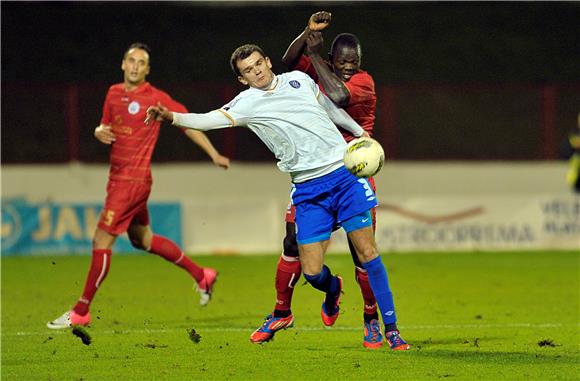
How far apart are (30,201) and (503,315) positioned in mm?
9775

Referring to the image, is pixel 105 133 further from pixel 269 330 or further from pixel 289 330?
pixel 269 330

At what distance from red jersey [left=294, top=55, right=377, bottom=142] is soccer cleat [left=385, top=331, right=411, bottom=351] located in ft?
4.49

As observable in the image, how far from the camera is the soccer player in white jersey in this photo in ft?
28.0

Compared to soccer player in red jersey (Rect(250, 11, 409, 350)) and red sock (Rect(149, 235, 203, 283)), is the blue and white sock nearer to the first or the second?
soccer player in red jersey (Rect(250, 11, 409, 350))

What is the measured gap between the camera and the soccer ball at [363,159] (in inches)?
326

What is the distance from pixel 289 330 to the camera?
10.2 meters

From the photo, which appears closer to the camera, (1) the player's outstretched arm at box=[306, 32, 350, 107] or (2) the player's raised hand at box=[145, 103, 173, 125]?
(2) the player's raised hand at box=[145, 103, 173, 125]

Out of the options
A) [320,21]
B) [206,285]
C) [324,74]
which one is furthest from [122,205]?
[320,21]

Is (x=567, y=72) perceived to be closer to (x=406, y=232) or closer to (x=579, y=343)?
(x=406, y=232)

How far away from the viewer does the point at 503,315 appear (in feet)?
38.0

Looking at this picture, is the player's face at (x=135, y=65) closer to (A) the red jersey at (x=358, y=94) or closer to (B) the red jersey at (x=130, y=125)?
(B) the red jersey at (x=130, y=125)

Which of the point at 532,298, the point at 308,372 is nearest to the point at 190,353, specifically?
the point at 308,372

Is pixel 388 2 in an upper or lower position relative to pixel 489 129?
upper

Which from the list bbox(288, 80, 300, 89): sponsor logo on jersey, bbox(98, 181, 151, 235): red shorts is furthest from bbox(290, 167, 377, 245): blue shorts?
bbox(98, 181, 151, 235): red shorts
